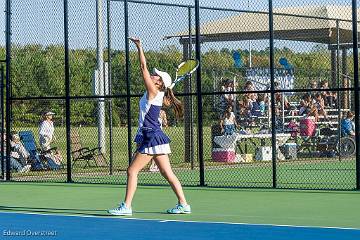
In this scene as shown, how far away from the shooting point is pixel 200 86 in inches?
750

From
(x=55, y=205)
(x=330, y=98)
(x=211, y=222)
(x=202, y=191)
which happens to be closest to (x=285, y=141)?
(x=330, y=98)

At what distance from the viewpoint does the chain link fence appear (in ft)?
68.6

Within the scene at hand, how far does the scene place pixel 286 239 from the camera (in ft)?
37.2

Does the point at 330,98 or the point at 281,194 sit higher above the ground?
the point at 330,98

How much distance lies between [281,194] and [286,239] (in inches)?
230

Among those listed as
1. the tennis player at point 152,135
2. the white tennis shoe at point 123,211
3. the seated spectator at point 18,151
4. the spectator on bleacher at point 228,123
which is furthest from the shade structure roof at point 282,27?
the white tennis shoe at point 123,211

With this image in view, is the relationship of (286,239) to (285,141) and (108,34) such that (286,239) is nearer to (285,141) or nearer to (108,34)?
(108,34)

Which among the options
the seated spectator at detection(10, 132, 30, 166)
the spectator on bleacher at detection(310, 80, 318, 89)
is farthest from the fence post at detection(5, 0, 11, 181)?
the spectator on bleacher at detection(310, 80, 318, 89)

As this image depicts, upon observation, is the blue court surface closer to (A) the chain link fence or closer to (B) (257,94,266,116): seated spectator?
(A) the chain link fence

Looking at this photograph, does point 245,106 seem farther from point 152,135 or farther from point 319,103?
point 152,135

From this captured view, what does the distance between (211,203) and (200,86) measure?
3719mm

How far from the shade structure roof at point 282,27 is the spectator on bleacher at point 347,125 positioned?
1802 mm

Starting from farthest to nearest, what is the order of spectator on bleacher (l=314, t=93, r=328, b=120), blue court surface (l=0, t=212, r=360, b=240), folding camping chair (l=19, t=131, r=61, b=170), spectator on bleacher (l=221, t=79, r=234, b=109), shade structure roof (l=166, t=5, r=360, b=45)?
1. spectator on bleacher (l=314, t=93, r=328, b=120)
2. spectator on bleacher (l=221, t=79, r=234, b=109)
3. folding camping chair (l=19, t=131, r=61, b=170)
4. shade structure roof (l=166, t=5, r=360, b=45)
5. blue court surface (l=0, t=212, r=360, b=240)

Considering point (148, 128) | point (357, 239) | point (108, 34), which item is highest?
point (108, 34)
